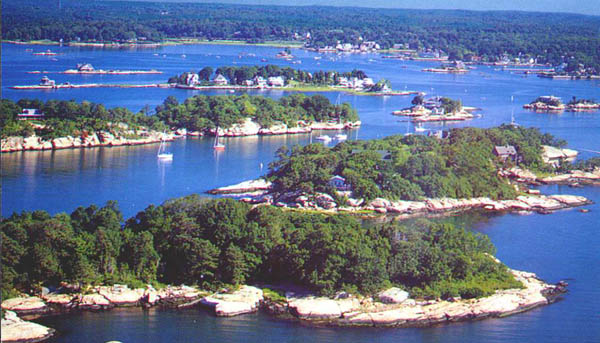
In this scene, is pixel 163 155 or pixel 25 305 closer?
pixel 25 305

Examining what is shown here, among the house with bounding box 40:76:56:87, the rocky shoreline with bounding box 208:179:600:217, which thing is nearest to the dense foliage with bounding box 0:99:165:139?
the rocky shoreline with bounding box 208:179:600:217

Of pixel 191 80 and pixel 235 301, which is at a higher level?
pixel 191 80

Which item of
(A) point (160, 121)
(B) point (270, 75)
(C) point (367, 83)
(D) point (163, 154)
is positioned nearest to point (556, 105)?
(C) point (367, 83)

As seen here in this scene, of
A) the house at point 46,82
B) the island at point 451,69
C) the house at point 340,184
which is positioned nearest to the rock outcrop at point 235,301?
the house at point 340,184

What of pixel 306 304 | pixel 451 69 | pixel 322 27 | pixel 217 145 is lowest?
pixel 306 304

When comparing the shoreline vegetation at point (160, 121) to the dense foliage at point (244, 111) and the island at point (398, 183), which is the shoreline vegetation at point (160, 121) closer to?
the dense foliage at point (244, 111)

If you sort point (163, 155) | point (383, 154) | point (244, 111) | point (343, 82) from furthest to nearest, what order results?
point (343, 82)
point (244, 111)
point (163, 155)
point (383, 154)

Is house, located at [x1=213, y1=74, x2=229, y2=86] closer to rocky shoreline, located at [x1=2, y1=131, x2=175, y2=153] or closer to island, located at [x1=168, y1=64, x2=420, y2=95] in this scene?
island, located at [x1=168, y1=64, x2=420, y2=95]

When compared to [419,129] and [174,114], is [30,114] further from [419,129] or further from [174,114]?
[419,129]
